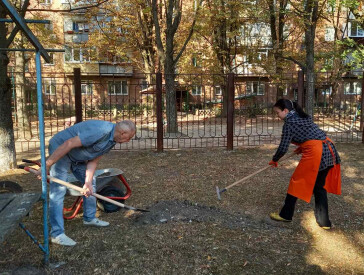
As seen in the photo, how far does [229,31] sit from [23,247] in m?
16.7

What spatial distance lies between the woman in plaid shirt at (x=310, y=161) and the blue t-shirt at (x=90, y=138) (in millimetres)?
1918

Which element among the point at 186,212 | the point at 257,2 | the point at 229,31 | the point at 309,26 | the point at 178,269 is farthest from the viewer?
the point at 229,31

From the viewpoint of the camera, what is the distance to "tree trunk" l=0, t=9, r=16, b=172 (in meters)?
5.98

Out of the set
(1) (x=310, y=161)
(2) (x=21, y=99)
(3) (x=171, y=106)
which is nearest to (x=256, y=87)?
(3) (x=171, y=106)

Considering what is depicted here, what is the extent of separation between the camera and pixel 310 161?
11.9 ft

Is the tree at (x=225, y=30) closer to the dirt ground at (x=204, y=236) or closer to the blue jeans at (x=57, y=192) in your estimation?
the dirt ground at (x=204, y=236)

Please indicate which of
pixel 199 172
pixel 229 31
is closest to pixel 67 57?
pixel 229 31

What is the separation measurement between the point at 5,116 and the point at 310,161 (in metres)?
5.23

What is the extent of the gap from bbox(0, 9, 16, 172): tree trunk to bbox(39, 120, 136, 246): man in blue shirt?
3.37 m

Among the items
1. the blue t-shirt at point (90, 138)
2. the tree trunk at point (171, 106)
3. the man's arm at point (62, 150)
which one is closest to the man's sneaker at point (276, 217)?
the blue t-shirt at point (90, 138)

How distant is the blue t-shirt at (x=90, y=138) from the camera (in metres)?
3.13

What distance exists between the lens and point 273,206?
14.9 ft

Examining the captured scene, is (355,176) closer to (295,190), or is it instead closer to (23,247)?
(295,190)

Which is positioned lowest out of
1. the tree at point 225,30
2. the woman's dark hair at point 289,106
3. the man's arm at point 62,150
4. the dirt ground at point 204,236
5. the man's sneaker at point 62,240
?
the dirt ground at point 204,236
